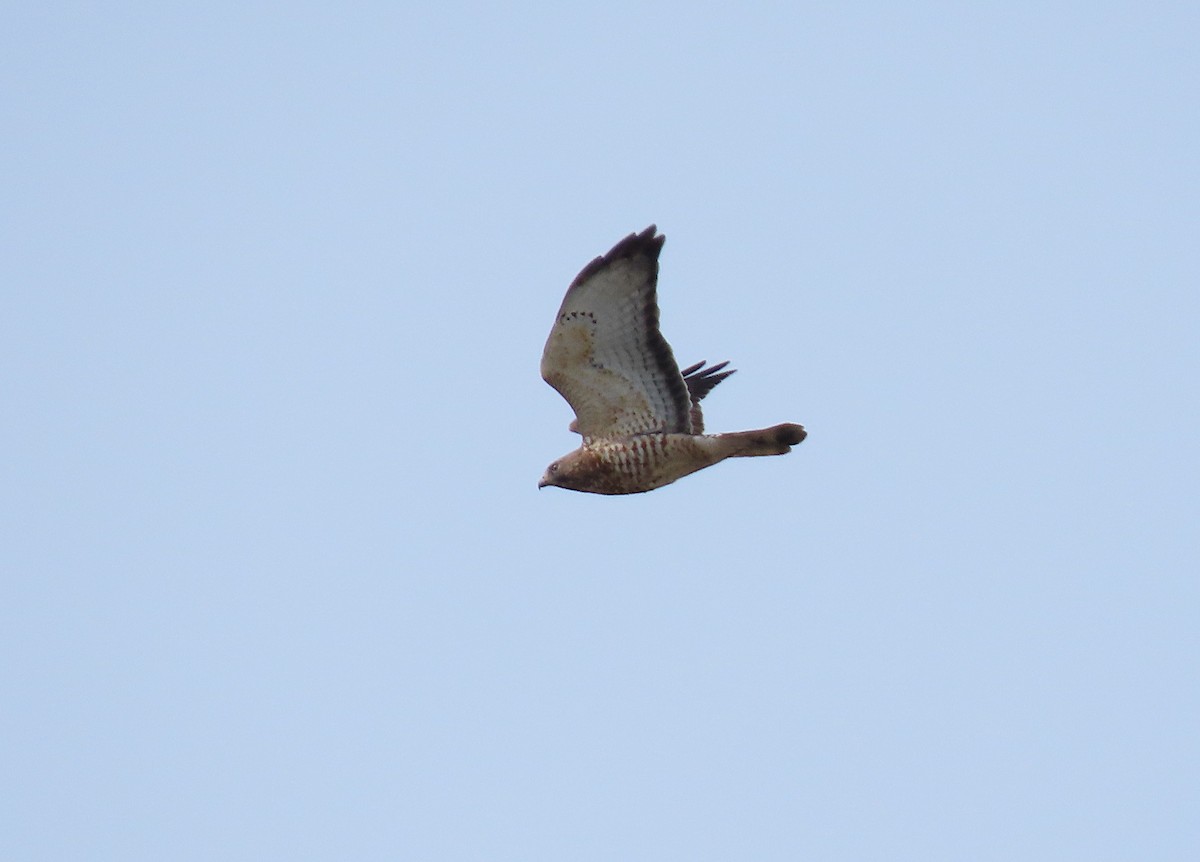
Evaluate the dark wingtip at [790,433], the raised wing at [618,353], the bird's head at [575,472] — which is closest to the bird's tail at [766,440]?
the dark wingtip at [790,433]

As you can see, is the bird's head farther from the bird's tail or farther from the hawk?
the bird's tail

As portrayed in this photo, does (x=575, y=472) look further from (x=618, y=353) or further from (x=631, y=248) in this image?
(x=631, y=248)

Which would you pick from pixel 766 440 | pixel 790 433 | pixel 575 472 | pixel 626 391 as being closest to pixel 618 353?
pixel 626 391

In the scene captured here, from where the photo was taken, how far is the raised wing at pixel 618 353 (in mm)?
11672

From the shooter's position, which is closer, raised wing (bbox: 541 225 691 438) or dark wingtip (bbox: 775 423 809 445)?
raised wing (bbox: 541 225 691 438)

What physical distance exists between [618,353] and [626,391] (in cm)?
35

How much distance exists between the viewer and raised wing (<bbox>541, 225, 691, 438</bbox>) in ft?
38.3

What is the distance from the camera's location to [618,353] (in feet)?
39.9

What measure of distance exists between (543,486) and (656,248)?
7.03 feet

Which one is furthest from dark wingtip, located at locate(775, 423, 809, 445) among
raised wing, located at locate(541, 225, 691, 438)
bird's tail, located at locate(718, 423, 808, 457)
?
raised wing, located at locate(541, 225, 691, 438)

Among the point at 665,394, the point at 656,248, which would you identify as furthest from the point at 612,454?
the point at 656,248

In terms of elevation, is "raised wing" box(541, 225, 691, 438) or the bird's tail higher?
"raised wing" box(541, 225, 691, 438)

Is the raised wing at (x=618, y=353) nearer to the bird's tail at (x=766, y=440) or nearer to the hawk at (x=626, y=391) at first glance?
the hawk at (x=626, y=391)

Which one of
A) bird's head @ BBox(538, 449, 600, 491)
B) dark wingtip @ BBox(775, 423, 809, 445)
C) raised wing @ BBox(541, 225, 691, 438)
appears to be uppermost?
raised wing @ BBox(541, 225, 691, 438)
